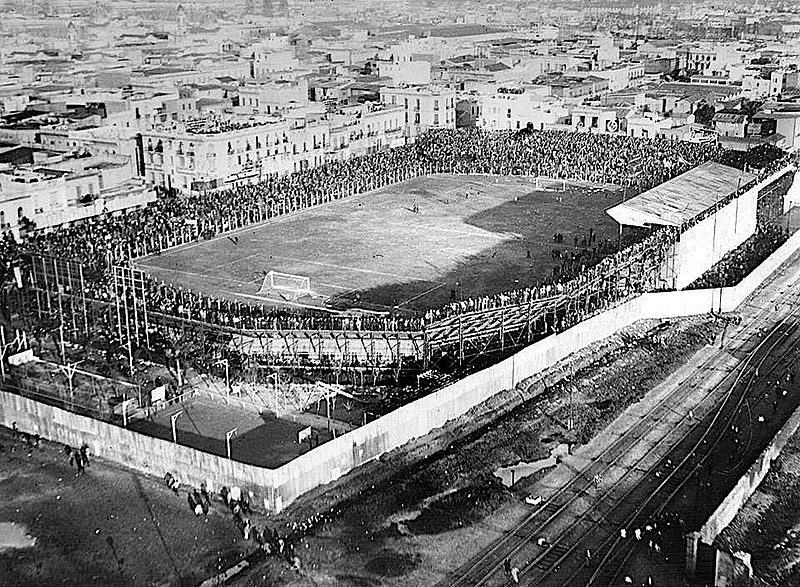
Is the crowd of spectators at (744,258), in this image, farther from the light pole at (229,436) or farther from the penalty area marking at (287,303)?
the light pole at (229,436)

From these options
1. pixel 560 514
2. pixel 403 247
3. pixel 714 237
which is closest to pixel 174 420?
pixel 560 514

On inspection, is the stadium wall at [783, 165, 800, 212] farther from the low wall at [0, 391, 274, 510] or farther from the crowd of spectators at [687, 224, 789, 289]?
the low wall at [0, 391, 274, 510]

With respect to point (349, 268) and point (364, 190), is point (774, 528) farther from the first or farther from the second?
point (364, 190)

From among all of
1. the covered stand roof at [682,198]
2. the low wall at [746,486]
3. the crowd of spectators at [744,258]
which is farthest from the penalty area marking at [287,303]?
the low wall at [746,486]

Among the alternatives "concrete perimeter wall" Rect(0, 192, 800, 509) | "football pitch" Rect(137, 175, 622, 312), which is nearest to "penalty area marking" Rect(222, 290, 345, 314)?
"football pitch" Rect(137, 175, 622, 312)

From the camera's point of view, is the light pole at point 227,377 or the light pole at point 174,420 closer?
the light pole at point 174,420

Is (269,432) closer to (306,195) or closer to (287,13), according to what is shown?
(306,195)

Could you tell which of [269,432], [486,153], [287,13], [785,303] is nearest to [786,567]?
[269,432]
